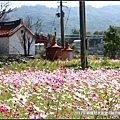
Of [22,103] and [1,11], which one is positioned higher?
[1,11]

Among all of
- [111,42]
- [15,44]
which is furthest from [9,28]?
[111,42]

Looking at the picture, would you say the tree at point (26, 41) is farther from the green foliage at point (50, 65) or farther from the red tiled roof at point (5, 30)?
the green foliage at point (50, 65)

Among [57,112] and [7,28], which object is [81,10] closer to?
[57,112]

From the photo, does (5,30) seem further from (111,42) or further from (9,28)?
(111,42)

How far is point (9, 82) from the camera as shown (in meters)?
5.32

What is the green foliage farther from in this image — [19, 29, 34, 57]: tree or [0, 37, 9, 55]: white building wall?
[19, 29, 34, 57]: tree

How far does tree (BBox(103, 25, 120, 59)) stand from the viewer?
→ 30656 mm

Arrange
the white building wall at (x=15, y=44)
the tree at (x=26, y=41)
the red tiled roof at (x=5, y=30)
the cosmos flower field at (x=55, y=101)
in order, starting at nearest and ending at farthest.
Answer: the cosmos flower field at (x=55, y=101) < the red tiled roof at (x=5, y=30) < the white building wall at (x=15, y=44) < the tree at (x=26, y=41)

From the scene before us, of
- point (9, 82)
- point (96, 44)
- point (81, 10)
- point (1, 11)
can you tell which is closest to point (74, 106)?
point (9, 82)

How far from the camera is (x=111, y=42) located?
30.9 m

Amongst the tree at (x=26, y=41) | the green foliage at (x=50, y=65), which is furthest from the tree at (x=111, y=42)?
the green foliage at (x=50, y=65)

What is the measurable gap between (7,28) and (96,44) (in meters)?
17.6

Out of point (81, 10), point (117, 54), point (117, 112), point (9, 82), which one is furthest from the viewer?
point (117, 54)

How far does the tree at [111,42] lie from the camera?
1207 inches
